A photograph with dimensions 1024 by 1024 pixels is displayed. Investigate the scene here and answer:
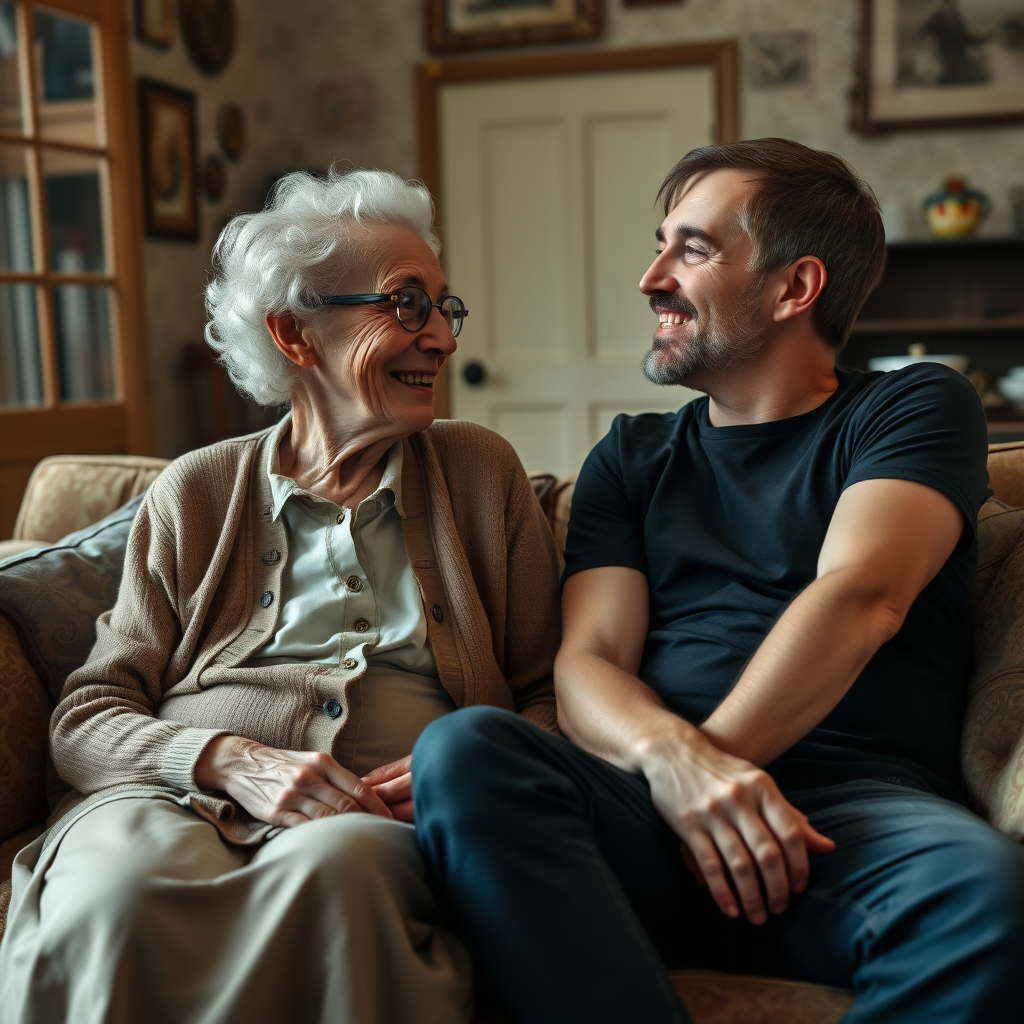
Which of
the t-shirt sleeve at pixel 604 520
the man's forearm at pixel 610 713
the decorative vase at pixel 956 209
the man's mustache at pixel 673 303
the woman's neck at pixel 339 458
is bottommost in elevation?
the man's forearm at pixel 610 713

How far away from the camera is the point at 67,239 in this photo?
3447 mm

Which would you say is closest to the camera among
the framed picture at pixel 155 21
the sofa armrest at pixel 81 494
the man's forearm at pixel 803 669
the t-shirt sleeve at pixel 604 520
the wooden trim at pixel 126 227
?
the man's forearm at pixel 803 669

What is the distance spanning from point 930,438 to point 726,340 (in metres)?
0.32

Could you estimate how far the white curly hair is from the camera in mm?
1552

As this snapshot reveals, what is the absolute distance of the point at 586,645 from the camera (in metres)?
1.43

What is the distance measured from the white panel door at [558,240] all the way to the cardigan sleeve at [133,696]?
2.88 m

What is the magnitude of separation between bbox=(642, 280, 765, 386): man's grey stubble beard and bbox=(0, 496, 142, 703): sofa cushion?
87 cm

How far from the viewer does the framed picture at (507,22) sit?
4148 millimetres

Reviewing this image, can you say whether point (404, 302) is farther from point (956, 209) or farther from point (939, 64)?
point (939, 64)

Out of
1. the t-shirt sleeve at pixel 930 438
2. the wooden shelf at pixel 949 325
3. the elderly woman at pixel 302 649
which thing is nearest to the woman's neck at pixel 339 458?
the elderly woman at pixel 302 649

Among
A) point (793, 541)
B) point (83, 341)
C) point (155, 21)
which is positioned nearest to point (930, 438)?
point (793, 541)

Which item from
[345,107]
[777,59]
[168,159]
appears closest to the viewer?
[168,159]

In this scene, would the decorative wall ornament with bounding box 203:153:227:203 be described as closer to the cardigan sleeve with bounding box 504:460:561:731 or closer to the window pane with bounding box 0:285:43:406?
the window pane with bounding box 0:285:43:406

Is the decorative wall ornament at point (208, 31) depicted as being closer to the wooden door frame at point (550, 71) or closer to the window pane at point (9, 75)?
the wooden door frame at point (550, 71)
